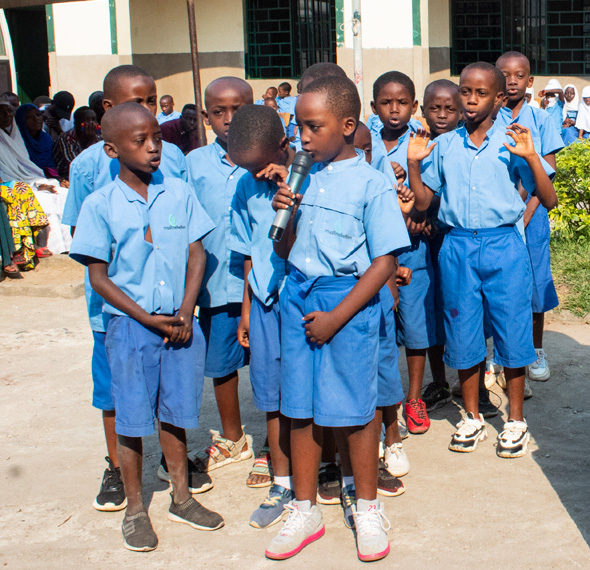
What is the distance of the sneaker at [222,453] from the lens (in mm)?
3893

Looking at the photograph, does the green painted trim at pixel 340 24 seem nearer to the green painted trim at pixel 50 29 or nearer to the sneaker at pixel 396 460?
the green painted trim at pixel 50 29

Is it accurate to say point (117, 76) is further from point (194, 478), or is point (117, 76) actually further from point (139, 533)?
point (139, 533)

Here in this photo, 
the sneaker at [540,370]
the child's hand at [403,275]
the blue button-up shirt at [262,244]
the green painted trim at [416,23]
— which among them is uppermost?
the green painted trim at [416,23]

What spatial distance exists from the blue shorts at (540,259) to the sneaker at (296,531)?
2154 millimetres

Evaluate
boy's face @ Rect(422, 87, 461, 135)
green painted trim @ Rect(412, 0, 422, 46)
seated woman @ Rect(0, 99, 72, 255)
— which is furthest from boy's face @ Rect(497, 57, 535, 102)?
green painted trim @ Rect(412, 0, 422, 46)

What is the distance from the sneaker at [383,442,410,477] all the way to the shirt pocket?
1.15 metres

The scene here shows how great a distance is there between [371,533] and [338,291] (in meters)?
0.90

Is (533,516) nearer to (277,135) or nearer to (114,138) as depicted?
(277,135)

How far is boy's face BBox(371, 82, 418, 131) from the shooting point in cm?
401

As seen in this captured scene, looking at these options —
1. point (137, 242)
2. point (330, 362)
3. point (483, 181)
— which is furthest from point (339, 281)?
point (483, 181)

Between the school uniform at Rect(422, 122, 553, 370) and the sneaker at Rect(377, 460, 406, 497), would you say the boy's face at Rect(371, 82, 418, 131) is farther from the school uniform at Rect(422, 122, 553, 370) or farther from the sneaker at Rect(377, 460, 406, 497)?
the sneaker at Rect(377, 460, 406, 497)

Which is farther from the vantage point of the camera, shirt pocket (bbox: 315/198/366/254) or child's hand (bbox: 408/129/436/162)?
child's hand (bbox: 408/129/436/162)

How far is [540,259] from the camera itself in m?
4.77

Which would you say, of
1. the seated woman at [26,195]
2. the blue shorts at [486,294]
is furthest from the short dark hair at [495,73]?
the seated woman at [26,195]
